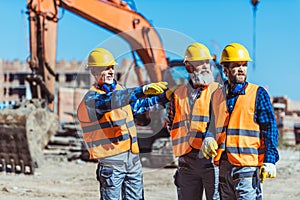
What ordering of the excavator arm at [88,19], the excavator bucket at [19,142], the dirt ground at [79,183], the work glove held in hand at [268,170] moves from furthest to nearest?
the excavator arm at [88,19] < the excavator bucket at [19,142] < the dirt ground at [79,183] < the work glove held in hand at [268,170]

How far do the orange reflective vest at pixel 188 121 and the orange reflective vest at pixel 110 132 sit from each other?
13.9 inches

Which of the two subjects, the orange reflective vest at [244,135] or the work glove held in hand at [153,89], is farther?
the work glove held in hand at [153,89]

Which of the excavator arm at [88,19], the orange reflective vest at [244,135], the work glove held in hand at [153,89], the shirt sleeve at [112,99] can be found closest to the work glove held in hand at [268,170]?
the orange reflective vest at [244,135]

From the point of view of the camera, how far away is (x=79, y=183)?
339 inches

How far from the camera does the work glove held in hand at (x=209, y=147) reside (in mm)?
3557

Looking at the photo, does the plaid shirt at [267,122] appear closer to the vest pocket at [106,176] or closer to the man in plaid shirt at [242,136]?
the man in plaid shirt at [242,136]

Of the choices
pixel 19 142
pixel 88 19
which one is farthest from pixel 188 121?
pixel 88 19

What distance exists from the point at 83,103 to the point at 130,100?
428 mm

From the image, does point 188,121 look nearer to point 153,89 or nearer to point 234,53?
point 153,89

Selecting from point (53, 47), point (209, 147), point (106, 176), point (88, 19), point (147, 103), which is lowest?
point (106, 176)

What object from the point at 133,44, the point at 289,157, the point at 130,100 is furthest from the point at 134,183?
the point at 289,157

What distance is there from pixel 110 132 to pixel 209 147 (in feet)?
2.66

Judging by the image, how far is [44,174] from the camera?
31.6ft

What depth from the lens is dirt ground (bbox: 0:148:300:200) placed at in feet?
23.9
